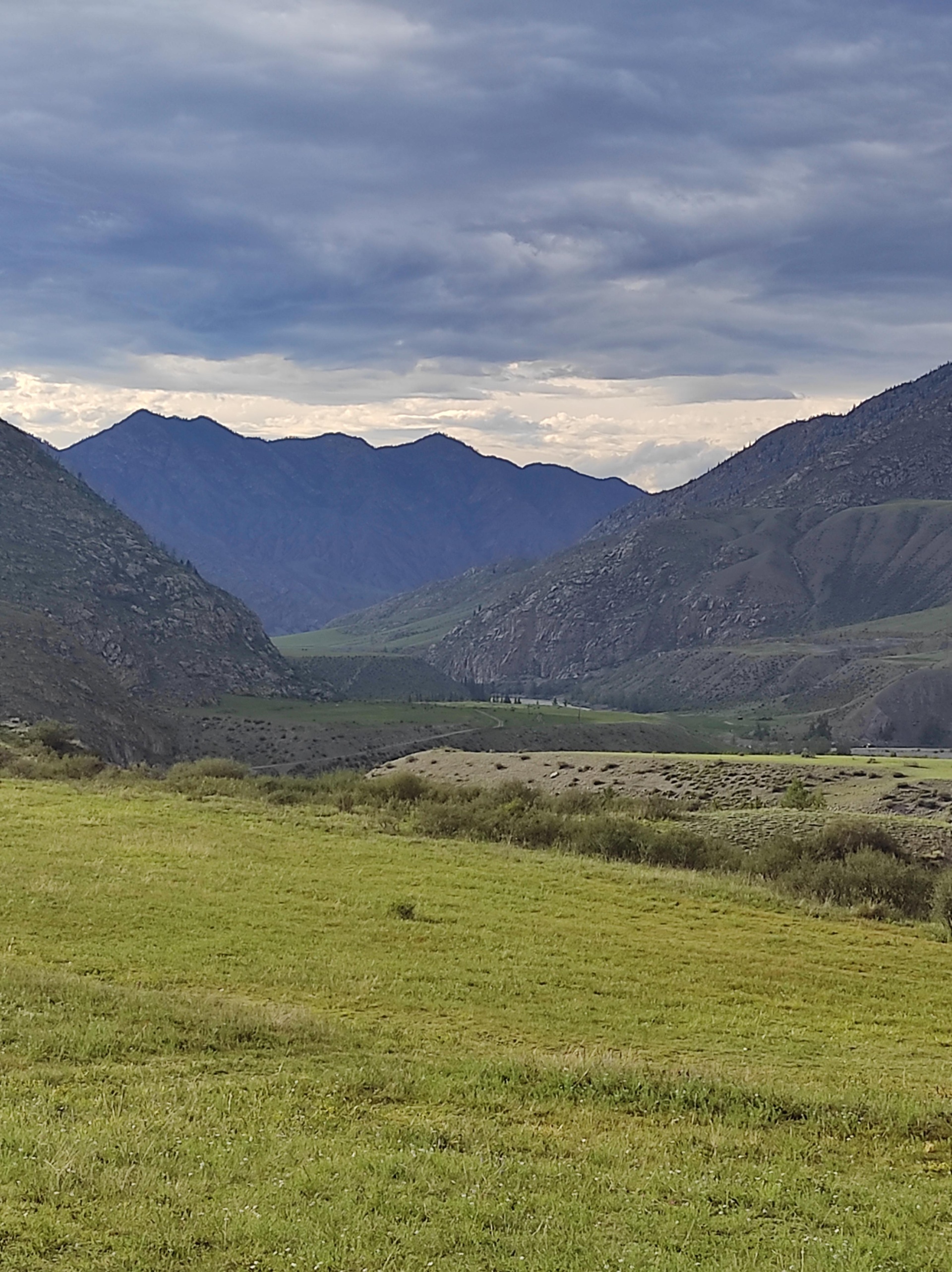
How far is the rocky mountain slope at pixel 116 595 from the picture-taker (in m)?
121

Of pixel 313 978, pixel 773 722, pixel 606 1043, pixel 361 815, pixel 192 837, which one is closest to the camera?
pixel 606 1043

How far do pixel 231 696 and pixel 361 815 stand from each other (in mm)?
90633

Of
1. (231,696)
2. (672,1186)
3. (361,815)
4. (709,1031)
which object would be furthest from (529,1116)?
(231,696)

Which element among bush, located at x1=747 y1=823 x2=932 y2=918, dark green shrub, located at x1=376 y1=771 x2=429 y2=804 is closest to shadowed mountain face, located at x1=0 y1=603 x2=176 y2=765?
dark green shrub, located at x1=376 y1=771 x2=429 y2=804

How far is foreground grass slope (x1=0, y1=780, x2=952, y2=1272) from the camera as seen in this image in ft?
25.6

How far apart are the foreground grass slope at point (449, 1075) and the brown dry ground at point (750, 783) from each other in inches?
439

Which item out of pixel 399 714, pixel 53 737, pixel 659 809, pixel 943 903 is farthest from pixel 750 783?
pixel 399 714

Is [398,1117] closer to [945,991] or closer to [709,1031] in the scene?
[709,1031]

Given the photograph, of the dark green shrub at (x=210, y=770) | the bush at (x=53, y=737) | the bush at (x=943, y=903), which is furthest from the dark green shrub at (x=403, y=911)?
the bush at (x=53, y=737)

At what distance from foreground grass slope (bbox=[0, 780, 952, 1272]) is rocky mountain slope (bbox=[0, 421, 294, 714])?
90.1 meters

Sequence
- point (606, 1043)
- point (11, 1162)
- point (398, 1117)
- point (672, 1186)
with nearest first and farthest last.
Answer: point (11, 1162) < point (672, 1186) < point (398, 1117) < point (606, 1043)

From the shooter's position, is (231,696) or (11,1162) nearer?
(11,1162)

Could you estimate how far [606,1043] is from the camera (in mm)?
14492

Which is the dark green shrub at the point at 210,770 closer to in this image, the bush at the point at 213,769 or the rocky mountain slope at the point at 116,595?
the bush at the point at 213,769
